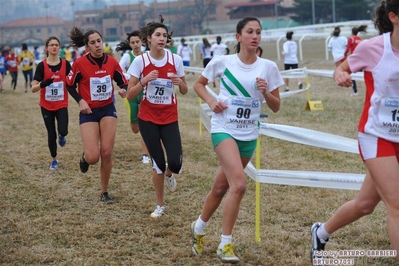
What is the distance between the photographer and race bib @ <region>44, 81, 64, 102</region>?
10.0m

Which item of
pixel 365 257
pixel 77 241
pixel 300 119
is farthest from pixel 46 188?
pixel 300 119

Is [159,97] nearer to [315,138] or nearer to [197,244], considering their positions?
[197,244]

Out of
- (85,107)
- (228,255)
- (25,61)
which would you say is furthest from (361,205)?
(25,61)

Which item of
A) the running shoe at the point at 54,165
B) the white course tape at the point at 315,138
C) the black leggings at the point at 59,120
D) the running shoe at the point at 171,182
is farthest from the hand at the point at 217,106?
the running shoe at the point at 54,165

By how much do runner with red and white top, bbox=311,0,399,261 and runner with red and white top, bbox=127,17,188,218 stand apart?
2.84 m

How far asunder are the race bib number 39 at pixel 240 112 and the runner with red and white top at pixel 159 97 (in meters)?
1.56

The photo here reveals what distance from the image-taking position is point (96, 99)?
7.93 meters

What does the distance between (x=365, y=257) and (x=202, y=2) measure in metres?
64.2

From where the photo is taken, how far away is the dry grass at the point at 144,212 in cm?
593

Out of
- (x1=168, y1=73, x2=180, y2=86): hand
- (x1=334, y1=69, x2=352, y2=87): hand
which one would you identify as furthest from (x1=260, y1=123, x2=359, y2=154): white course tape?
(x1=168, y1=73, x2=180, y2=86): hand

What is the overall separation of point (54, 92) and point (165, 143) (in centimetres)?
355

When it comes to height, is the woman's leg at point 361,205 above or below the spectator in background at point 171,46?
below

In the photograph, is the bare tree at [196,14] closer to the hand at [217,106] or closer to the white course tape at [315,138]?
the white course tape at [315,138]

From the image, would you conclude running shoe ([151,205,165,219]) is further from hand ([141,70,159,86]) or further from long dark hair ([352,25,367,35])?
long dark hair ([352,25,367,35])
